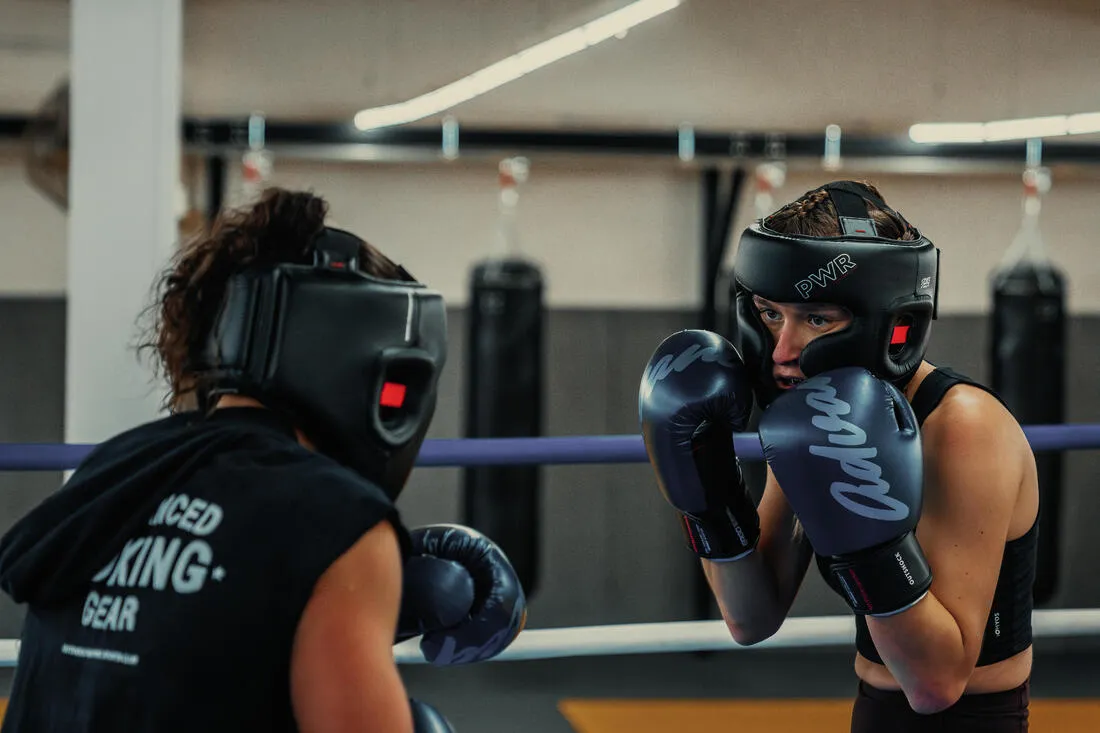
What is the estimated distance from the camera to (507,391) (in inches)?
175

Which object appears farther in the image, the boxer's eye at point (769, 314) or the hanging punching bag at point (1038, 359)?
the hanging punching bag at point (1038, 359)

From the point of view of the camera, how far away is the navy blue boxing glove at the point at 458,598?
1110mm

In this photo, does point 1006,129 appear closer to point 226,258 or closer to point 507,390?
point 507,390

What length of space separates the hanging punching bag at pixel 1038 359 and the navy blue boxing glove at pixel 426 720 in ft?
13.1

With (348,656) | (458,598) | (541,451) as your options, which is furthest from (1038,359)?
(348,656)

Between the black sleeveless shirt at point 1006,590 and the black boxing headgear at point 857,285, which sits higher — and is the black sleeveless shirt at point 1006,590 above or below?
below

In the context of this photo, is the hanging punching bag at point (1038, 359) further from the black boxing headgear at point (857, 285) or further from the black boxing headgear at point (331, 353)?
the black boxing headgear at point (331, 353)

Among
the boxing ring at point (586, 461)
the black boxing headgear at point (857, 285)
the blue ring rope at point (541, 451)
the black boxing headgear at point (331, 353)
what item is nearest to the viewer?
the black boxing headgear at point (331, 353)

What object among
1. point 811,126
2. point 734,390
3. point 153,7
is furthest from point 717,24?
point 734,390

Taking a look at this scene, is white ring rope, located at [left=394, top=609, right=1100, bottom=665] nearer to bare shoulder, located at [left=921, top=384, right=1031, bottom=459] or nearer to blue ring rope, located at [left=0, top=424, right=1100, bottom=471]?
blue ring rope, located at [left=0, top=424, right=1100, bottom=471]

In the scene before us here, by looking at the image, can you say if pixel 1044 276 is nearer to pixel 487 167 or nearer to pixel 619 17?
pixel 619 17

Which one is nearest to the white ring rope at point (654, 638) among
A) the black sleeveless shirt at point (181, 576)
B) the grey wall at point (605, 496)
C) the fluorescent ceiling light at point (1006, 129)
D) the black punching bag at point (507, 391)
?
the black sleeveless shirt at point (181, 576)

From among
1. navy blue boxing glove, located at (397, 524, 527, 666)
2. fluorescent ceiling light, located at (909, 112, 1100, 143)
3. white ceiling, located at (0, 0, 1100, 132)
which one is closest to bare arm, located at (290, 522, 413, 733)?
navy blue boxing glove, located at (397, 524, 527, 666)

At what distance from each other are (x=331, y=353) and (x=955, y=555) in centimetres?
72
